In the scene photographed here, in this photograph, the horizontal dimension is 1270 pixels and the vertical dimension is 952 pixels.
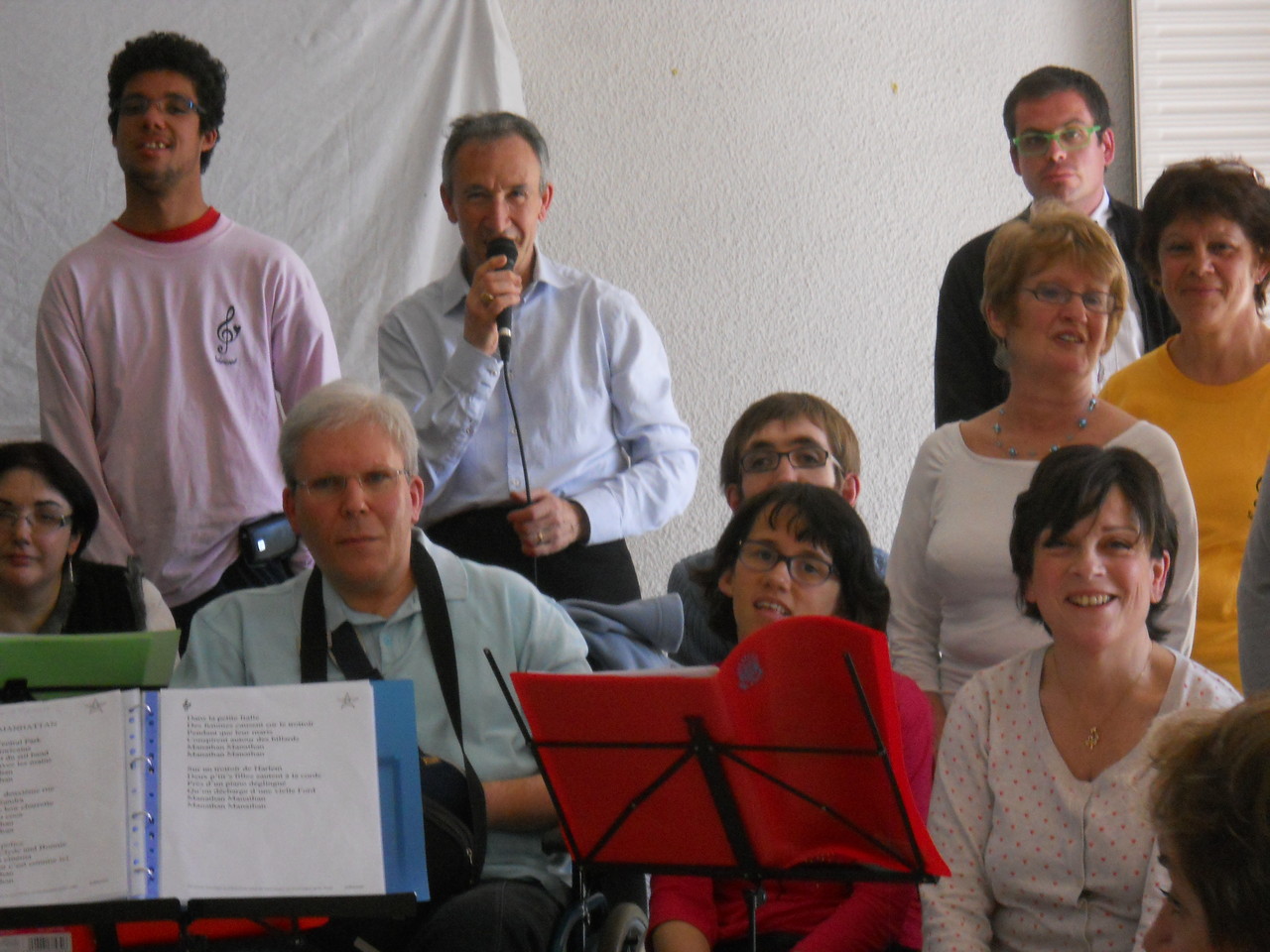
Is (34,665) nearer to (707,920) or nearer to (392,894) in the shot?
(392,894)

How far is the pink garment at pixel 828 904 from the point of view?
2025 millimetres

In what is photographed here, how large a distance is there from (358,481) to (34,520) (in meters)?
0.87

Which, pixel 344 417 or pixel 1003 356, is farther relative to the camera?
pixel 1003 356

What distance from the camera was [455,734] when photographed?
2.20 metres

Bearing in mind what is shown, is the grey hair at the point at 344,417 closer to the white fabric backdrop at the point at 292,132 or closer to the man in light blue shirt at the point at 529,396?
the man in light blue shirt at the point at 529,396

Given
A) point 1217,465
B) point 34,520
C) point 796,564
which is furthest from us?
point 34,520

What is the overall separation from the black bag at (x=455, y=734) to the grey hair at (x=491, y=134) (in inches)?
40.4

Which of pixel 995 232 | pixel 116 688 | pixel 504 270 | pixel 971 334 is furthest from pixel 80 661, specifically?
pixel 995 232

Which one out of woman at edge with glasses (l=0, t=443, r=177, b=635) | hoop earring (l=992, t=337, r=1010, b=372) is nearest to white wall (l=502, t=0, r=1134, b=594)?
hoop earring (l=992, t=337, r=1010, b=372)

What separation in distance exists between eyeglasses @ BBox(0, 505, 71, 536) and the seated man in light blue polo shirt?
648 millimetres

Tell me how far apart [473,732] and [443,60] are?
6.84 ft

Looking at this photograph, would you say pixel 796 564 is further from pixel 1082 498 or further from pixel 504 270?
pixel 504 270

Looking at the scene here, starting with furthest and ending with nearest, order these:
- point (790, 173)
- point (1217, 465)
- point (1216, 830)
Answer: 1. point (790, 173)
2. point (1217, 465)
3. point (1216, 830)

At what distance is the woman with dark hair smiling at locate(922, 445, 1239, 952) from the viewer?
1.92 m
